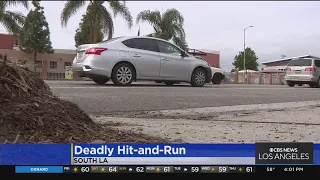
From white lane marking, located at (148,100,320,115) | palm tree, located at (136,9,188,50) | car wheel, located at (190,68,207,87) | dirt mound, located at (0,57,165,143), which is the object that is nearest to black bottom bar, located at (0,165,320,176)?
dirt mound, located at (0,57,165,143)

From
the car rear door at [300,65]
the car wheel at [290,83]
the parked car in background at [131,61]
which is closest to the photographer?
the car rear door at [300,65]

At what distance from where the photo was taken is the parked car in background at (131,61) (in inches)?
322

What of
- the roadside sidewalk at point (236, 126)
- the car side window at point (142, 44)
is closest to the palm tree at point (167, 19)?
the roadside sidewalk at point (236, 126)

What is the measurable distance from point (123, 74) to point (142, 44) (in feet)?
2.64

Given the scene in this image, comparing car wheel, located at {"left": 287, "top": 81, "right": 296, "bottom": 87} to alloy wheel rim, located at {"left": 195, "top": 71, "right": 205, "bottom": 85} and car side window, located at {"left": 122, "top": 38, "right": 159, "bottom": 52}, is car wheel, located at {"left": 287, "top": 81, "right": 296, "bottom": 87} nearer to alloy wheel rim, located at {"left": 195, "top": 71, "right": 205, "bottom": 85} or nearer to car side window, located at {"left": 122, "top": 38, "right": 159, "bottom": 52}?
alloy wheel rim, located at {"left": 195, "top": 71, "right": 205, "bottom": 85}

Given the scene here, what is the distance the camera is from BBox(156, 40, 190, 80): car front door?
8.69 meters

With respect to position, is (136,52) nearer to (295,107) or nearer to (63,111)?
(295,107)

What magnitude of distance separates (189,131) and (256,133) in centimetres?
63

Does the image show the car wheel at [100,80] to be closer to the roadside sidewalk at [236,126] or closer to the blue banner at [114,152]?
the roadside sidewalk at [236,126]

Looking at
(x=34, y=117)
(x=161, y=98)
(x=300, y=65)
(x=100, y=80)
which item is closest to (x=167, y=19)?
(x=300, y=65)

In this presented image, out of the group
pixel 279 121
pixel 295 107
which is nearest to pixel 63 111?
pixel 279 121

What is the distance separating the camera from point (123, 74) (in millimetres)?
8414

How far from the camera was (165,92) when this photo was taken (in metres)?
7.15

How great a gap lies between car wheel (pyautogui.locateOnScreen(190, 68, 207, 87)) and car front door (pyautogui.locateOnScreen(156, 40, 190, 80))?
0.24 metres
